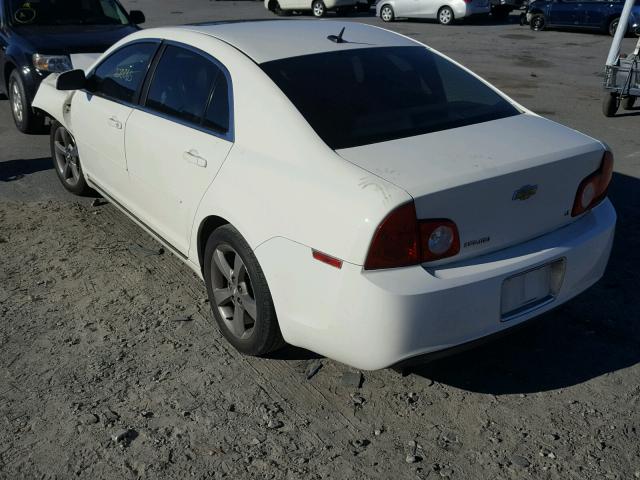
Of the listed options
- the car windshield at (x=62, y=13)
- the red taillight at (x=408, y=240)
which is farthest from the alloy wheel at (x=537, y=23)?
the red taillight at (x=408, y=240)

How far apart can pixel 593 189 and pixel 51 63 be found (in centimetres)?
645

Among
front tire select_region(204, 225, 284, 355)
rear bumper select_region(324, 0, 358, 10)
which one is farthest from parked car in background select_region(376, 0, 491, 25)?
front tire select_region(204, 225, 284, 355)

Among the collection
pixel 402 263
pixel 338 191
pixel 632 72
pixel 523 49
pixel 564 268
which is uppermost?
pixel 338 191

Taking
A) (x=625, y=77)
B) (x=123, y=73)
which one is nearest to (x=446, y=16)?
(x=625, y=77)

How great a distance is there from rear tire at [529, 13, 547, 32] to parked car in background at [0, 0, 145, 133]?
50.5 feet

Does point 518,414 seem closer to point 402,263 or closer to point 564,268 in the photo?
point 564,268

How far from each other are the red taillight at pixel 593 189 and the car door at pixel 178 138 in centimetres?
176

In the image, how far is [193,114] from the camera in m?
3.92

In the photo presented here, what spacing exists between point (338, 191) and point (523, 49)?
15.2 metres

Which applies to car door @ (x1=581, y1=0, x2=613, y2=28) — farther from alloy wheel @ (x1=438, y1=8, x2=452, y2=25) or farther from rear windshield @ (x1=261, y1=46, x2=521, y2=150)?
rear windshield @ (x1=261, y1=46, x2=521, y2=150)

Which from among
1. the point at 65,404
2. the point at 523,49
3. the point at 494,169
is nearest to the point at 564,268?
the point at 494,169

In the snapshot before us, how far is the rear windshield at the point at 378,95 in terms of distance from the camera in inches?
133

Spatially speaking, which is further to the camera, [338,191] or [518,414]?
[518,414]

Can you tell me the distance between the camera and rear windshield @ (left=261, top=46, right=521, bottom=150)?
11.1 feet
